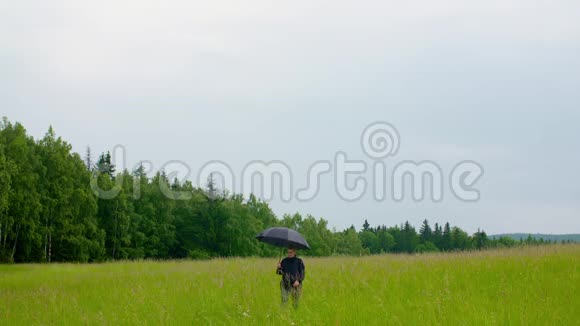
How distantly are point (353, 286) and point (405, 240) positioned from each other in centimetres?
13922

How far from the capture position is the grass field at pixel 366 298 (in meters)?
8.69

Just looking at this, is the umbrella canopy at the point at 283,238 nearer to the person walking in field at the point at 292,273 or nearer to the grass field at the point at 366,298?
the person walking in field at the point at 292,273

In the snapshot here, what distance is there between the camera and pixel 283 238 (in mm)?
9477

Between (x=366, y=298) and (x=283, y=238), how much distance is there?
2.30 meters

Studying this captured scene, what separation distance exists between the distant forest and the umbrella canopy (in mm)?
26458

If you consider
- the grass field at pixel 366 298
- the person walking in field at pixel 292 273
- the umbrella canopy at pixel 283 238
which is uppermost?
the umbrella canopy at pixel 283 238

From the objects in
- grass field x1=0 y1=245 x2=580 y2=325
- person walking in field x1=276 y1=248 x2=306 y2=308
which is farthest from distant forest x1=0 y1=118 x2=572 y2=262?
person walking in field x1=276 y1=248 x2=306 y2=308

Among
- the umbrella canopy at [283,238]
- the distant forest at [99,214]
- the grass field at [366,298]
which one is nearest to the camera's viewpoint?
the grass field at [366,298]

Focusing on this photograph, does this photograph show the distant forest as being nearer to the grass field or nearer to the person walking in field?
the grass field

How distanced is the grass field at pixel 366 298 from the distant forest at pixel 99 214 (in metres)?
20.9

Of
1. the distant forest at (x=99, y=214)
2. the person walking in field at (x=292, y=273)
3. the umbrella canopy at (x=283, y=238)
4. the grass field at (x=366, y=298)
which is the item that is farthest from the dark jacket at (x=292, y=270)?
the distant forest at (x=99, y=214)

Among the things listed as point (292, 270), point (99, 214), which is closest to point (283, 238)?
point (292, 270)

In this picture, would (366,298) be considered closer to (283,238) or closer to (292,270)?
(292,270)

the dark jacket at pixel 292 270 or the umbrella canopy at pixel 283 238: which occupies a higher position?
the umbrella canopy at pixel 283 238
